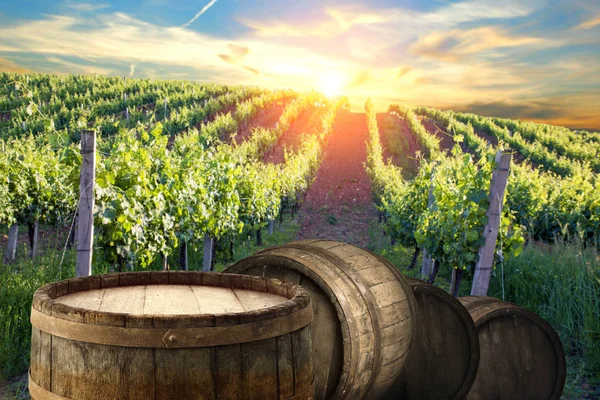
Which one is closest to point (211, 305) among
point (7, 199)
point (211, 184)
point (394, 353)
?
point (394, 353)

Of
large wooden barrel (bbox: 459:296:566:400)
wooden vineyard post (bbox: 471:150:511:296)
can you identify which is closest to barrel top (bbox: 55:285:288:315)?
large wooden barrel (bbox: 459:296:566:400)

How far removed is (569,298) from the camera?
21.6ft

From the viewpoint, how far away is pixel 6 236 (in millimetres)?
15422

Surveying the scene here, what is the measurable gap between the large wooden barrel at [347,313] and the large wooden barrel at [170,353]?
855 mm

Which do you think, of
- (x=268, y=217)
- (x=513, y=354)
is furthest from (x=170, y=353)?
(x=268, y=217)

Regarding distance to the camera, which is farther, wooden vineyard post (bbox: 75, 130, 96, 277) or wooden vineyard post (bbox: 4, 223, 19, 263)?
wooden vineyard post (bbox: 4, 223, 19, 263)

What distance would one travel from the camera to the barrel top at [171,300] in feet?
7.32

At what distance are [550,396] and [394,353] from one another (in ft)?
6.68

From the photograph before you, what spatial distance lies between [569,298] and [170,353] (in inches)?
233

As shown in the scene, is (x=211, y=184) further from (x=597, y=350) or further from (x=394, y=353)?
(x=394, y=353)

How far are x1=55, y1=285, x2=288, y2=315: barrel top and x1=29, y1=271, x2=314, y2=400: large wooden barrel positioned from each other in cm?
8

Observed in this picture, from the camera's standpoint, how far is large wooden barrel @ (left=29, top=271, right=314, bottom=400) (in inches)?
72.7

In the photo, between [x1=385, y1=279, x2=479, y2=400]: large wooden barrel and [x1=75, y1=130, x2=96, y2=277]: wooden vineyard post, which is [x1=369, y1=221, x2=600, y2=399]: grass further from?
[x1=75, y1=130, x2=96, y2=277]: wooden vineyard post

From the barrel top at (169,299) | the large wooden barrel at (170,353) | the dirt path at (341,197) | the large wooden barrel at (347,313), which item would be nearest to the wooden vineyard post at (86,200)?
the large wooden barrel at (347,313)
